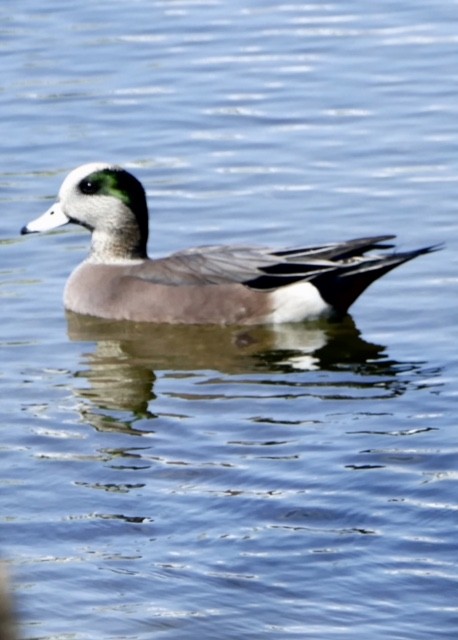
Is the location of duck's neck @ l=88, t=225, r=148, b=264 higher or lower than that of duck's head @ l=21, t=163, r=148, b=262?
lower

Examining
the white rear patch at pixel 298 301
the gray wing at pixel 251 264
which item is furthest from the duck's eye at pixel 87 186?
the white rear patch at pixel 298 301

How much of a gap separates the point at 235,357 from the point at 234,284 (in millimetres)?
729

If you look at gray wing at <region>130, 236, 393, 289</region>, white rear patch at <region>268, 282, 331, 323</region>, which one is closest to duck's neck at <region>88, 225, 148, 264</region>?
gray wing at <region>130, 236, 393, 289</region>

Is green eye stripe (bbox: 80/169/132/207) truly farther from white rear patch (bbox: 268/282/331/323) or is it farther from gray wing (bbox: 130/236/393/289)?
white rear patch (bbox: 268/282/331/323)

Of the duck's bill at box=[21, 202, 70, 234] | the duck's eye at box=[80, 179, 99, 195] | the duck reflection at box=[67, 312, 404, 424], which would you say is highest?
the duck's eye at box=[80, 179, 99, 195]

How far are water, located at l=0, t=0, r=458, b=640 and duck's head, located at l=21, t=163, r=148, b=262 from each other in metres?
0.35

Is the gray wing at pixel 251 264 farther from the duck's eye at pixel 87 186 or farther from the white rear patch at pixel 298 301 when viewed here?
the duck's eye at pixel 87 186

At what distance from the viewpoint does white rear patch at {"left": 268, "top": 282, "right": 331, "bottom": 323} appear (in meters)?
9.82

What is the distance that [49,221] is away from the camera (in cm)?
1048

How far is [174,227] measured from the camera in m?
11.1

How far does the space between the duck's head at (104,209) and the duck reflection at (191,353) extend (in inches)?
25.0

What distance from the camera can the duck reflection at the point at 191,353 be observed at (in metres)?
8.68

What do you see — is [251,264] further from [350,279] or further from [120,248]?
[120,248]

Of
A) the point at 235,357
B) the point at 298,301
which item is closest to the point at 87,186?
the point at 298,301
